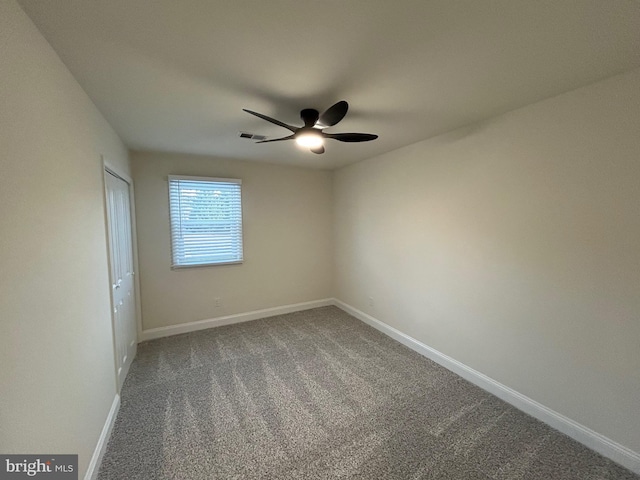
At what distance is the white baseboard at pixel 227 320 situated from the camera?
3416 millimetres

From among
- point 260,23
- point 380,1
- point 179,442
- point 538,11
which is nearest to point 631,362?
point 538,11

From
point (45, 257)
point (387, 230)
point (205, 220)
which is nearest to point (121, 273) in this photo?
point (205, 220)

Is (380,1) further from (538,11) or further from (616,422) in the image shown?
(616,422)

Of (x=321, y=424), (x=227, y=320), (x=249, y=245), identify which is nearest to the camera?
(x=321, y=424)

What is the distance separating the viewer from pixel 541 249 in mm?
1984

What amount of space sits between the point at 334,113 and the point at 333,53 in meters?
0.35

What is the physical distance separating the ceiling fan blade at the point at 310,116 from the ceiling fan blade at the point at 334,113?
0.17 metres

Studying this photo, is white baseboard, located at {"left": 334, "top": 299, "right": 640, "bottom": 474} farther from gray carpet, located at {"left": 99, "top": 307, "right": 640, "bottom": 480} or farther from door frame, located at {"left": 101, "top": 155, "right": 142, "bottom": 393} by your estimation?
door frame, located at {"left": 101, "top": 155, "right": 142, "bottom": 393}

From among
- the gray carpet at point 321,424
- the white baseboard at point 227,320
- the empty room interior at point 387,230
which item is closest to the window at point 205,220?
the empty room interior at point 387,230

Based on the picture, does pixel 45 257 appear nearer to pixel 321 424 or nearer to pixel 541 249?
pixel 321 424

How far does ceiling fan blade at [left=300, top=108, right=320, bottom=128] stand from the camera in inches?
77.0

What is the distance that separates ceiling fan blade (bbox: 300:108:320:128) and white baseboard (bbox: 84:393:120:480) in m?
2.58

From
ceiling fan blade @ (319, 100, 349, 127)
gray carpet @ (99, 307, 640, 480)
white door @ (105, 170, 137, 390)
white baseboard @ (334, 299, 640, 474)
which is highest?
ceiling fan blade @ (319, 100, 349, 127)

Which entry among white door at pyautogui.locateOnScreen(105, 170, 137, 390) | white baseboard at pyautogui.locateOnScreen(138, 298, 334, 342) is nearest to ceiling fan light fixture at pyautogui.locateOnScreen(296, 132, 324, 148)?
white door at pyautogui.locateOnScreen(105, 170, 137, 390)
